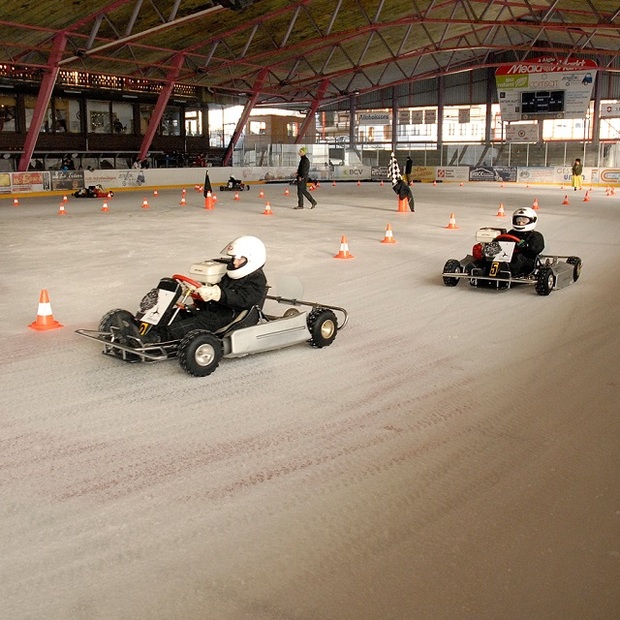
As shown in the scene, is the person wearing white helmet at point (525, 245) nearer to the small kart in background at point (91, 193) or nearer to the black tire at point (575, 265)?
the black tire at point (575, 265)

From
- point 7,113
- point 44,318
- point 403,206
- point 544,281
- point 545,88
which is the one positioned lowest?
point 44,318

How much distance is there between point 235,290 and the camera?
6.08 m

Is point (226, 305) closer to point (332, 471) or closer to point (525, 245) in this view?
point (332, 471)

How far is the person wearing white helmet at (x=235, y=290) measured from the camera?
19.7ft

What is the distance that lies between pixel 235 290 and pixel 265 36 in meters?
27.6

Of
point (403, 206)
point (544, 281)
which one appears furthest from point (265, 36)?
point (544, 281)

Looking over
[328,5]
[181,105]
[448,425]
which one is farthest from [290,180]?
[448,425]

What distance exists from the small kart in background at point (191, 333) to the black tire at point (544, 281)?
3.56m

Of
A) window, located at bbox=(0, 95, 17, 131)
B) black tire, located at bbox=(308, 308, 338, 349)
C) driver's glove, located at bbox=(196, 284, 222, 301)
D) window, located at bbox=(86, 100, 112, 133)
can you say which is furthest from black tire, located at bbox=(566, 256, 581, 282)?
window, located at bbox=(86, 100, 112, 133)

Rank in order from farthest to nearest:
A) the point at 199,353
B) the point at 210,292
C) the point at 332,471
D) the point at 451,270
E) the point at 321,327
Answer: the point at 451,270 → the point at 321,327 → the point at 210,292 → the point at 199,353 → the point at 332,471

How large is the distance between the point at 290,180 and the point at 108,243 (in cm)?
2481

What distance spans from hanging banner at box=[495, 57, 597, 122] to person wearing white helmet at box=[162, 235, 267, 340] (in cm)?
3675

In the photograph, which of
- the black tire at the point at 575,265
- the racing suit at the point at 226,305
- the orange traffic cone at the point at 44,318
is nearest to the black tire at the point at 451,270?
the black tire at the point at 575,265

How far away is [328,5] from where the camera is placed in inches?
1108
